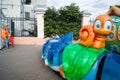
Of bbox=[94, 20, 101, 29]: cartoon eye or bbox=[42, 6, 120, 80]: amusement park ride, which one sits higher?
bbox=[94, 20, 101, 29]: cartoon eye

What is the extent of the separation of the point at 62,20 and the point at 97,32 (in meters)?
12.3

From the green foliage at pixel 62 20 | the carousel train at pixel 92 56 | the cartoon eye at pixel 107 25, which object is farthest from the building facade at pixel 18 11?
the cartoon eye at pixel 107 25

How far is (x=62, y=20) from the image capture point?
17891 mm

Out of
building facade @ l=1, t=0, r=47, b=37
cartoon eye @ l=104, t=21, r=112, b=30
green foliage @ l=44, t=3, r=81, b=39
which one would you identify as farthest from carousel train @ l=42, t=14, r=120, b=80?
building facade @ l=1, t=0, r=47, b=37

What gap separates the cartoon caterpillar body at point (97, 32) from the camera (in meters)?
5.55

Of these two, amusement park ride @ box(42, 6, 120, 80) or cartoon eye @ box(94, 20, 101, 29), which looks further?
cartoon eye @ box(94, 20, 101, 29)

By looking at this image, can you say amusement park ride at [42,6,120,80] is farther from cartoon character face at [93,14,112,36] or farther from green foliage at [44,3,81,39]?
green foliage at [44,3,81,39]

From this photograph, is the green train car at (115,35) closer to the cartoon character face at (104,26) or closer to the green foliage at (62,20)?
the cartoon character face at (104,26)

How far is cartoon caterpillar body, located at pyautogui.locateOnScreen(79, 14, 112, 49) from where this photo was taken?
555 cm

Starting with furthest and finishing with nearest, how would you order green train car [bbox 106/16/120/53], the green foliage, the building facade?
1. the building facade
2. the green foliage
3. green train car [bbox 106/16/120/53]

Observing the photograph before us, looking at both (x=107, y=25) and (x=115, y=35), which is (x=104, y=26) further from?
(x=115, y=35)

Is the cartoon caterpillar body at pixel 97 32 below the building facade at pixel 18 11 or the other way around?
below

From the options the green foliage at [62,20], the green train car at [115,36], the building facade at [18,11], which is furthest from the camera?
the building facade at [18,11]

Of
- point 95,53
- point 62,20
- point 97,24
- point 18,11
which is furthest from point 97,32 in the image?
point 18,11
